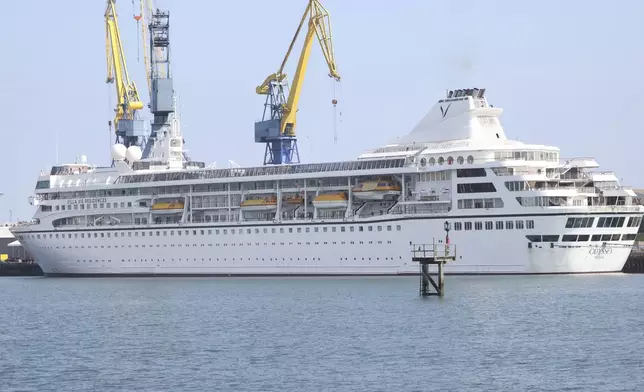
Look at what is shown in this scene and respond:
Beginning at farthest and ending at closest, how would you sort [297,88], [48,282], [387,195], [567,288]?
1. [297,88]
2. [48,282]
3. [387,195]
4. [567,288]

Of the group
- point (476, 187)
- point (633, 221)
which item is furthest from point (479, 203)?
point (633, 221)

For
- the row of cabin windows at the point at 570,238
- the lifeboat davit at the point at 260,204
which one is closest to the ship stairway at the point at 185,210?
the lifeboat davit at the point at 260,204

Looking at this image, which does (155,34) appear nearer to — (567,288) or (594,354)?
(567,288)

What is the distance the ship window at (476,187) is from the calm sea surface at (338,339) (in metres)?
5.68

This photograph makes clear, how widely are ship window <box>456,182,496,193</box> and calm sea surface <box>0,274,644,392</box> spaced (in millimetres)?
5682

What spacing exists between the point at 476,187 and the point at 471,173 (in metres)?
1.01

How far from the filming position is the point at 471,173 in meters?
73.7

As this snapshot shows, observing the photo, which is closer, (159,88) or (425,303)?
(425,303)

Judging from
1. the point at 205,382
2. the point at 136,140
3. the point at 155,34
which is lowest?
the point at 205,382

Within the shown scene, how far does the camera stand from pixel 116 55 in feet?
351

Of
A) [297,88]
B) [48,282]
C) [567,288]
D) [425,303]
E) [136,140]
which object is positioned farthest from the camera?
[136,140]

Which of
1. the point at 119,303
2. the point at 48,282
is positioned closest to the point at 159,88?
the point at 48,282

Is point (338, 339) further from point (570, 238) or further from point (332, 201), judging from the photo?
point (332, 201)

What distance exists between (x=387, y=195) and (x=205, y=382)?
40.9 m
